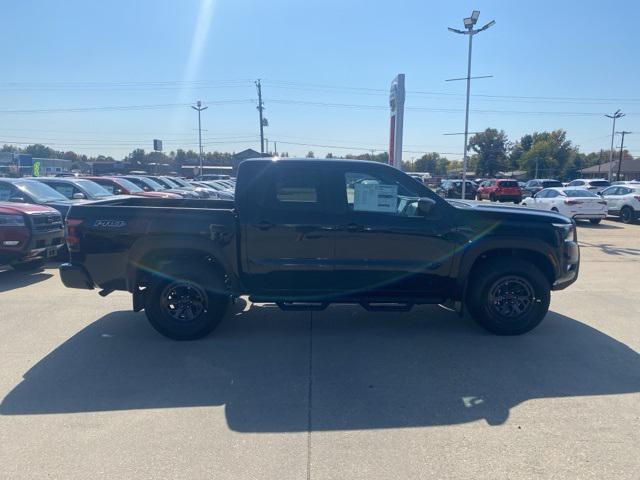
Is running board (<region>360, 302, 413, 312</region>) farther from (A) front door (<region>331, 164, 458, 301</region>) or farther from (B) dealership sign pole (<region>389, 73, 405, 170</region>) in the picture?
(B) dealership sign pole (<region>389, 73, 405, 170</region>)

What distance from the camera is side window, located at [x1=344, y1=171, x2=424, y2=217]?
16.9 feet

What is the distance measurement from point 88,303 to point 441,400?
17.7 ft

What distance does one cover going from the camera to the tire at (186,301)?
514cm

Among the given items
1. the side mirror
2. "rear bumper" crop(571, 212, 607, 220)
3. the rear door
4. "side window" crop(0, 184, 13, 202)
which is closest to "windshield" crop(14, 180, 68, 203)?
"side window" crop(0, 184, 13, 202)

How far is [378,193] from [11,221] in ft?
21.8

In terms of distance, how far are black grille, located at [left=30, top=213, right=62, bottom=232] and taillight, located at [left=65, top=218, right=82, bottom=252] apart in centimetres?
371

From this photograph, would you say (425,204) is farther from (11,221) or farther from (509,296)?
(11,221)

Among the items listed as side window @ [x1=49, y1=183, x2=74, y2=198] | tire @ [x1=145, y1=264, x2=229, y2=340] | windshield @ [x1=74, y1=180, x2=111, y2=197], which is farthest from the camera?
windshield @ [x1=74, y1=180, x2=111, y2=197]

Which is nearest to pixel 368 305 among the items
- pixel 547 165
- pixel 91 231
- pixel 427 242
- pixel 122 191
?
pixel 427 242

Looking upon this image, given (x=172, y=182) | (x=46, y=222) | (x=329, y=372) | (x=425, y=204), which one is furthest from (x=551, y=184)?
(x=329, y=372)

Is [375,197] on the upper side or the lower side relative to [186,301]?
upper

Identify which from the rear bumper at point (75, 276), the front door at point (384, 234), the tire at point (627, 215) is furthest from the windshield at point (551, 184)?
the rear bumper at point (75, 276)

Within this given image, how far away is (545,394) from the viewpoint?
158 inches

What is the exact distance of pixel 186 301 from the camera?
5.25 m
